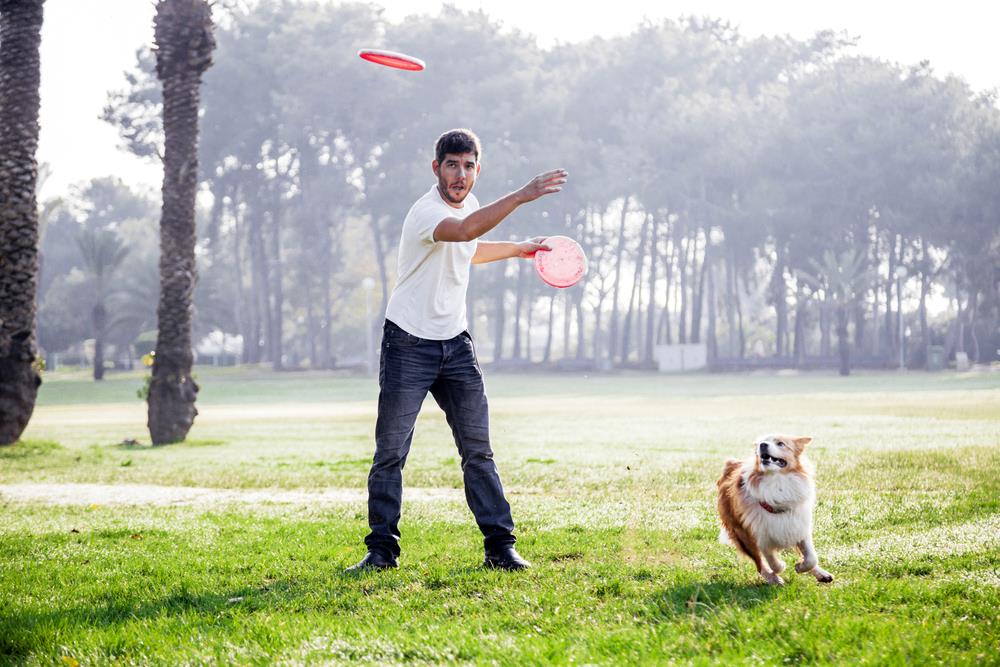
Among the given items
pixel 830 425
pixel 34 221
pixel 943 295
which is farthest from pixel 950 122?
pixel 34 221

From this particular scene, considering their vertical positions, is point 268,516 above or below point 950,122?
below

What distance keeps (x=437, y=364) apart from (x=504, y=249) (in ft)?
2.81

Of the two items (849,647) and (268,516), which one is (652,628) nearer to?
(849,647)

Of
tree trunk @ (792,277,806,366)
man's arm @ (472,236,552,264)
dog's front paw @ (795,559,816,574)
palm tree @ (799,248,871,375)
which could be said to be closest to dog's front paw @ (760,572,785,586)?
dog's front paw @ (795,559,816,574)

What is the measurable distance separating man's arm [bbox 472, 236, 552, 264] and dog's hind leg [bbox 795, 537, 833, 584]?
2203 mm

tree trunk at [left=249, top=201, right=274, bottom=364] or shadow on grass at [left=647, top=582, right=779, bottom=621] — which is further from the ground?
tree trunk at [left=249, top=201, right=274, bottom=364]

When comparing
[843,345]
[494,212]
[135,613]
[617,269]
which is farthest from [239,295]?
[135,613]

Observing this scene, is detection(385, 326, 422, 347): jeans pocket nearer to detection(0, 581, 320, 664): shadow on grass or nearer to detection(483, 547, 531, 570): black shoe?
detection(483, 547, 531, 570): black shoe

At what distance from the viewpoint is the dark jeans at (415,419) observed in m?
6.20

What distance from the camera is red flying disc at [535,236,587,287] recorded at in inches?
267

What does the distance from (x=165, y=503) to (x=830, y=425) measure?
1278 centimetres

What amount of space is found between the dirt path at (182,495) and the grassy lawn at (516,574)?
111 millimetres

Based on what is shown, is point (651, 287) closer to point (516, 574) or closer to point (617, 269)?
point (617, 269)

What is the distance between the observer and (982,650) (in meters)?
4.19
